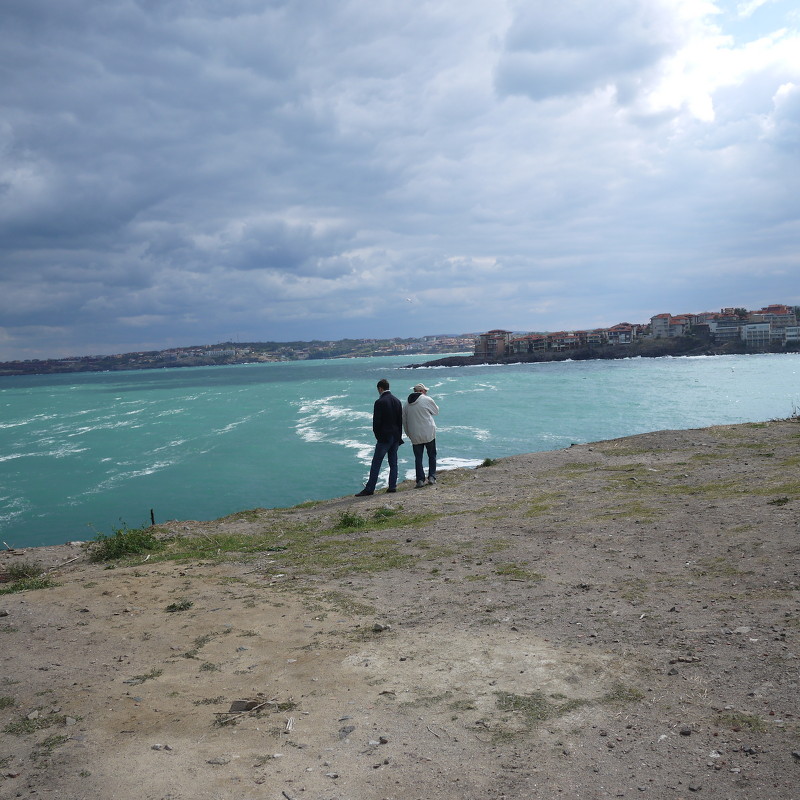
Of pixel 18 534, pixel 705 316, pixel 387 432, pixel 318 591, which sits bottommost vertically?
pixel 18 534

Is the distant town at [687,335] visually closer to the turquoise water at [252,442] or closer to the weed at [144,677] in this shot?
the turquoise water at [252,442]

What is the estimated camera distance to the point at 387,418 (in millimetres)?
12180

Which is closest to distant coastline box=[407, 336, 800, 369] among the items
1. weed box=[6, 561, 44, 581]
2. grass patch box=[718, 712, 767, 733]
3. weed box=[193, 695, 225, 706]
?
weed box=[6, 561, 44, 581]

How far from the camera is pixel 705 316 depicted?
17000 centimetres

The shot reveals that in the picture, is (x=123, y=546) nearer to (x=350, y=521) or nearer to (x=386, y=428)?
(x=350, y=521)

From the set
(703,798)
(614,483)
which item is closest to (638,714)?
(703,798)

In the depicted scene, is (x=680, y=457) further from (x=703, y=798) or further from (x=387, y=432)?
(x=703, y=798)

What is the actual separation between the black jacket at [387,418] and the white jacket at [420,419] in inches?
11.4

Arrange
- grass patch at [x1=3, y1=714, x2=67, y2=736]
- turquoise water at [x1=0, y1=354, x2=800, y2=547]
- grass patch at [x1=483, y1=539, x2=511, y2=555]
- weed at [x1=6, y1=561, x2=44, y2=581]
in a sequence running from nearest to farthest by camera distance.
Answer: grass patch at [x1=3, y1=714, x2=67, y2=736]
grass patch at [x1=483, y1=539, x2=511, y2=555]
weed at [x1=6, y1=561, x2=44, y2=581]
turquoise water at [x1=0, y1=354, x2=800, y2=547]

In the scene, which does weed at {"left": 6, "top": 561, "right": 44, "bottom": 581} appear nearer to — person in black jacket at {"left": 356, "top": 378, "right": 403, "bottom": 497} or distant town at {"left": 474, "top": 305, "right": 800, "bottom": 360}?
person in black jacket at {"left": 356, "top": 378, "right": 403, "bottom": 497}

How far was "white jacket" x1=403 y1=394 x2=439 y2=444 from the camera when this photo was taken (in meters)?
12.4

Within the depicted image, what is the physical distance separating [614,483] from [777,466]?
9.10 ft

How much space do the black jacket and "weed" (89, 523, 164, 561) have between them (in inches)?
185

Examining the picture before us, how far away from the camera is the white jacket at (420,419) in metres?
12.4
